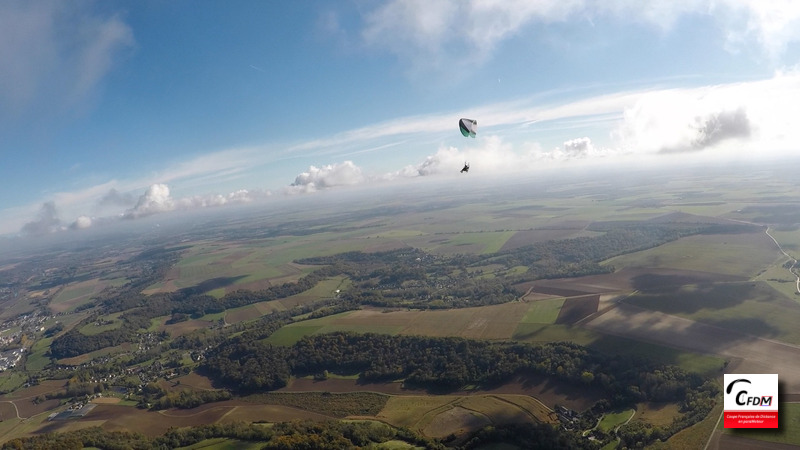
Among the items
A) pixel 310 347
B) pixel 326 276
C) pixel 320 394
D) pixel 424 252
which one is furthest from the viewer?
pixel 424 252

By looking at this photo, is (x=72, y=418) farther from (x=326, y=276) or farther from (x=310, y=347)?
(x=326, y=276)

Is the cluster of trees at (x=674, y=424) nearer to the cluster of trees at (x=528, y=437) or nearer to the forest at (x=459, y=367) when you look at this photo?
the forest at (x=459, y=367)

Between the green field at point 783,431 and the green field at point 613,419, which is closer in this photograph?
the green field at point 783,431

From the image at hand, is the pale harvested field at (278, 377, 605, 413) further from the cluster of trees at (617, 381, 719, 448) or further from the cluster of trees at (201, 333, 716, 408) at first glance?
the cluster of trees at (617, 381, 719, 448)

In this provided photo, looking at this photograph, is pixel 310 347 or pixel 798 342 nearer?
pixel 798 342

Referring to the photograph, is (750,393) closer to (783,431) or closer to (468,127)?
(783,431)

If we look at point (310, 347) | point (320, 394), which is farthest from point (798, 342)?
point (310, 347)

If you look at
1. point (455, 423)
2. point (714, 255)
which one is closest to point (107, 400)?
point (455, 423)

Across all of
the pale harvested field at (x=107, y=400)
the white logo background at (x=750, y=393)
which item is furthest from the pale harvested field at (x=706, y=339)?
the pale harvested field at (x=107, y=400)
